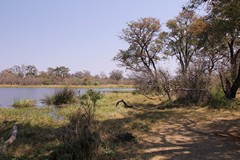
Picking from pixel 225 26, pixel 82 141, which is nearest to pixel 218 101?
pixel 225 26

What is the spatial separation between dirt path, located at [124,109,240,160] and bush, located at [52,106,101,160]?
807mm

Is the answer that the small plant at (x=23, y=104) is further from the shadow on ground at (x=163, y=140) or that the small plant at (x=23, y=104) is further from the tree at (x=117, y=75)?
the tree at (x=117, y=75)

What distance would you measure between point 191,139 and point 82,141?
8.49 feet

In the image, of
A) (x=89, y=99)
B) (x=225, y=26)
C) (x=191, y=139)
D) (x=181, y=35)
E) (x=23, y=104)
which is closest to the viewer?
(x=191, y=139)

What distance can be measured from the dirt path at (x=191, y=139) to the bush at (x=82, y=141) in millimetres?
807

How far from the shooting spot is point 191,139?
5.10 metres

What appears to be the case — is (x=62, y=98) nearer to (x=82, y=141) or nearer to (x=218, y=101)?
(x=218, y=101)

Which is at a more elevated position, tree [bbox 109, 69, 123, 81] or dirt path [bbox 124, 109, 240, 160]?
tree [bbox 109, 69, 123, 81]

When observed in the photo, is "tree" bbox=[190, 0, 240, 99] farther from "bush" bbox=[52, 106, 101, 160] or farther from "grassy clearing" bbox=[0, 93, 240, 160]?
"bush" bbox=[52, 106, 101, 160]

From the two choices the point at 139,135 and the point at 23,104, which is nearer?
the point at 139,135

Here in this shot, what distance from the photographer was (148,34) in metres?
23.3

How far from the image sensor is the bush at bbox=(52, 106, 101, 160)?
12.1 ft

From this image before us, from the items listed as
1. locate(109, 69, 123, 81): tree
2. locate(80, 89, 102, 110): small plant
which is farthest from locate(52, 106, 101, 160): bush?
locate(109, 69, 123, 81): tree

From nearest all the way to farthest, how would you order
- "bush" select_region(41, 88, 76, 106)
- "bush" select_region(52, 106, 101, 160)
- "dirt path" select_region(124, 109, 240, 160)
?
"bush" select_region(52, 106, 101, 160)
"dirt path" select_region(124, 109, 240, 160)
"bush" select_region(41, 88, 76, 106)
